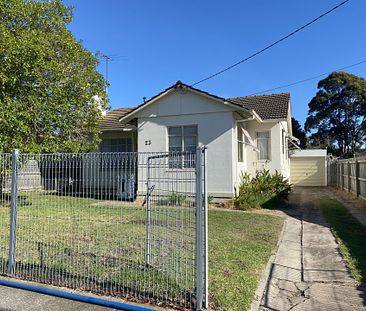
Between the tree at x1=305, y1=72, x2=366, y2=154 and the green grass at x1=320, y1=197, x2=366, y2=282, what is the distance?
35.9 meters

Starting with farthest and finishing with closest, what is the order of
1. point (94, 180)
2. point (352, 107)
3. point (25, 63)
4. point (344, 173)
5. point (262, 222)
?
point (352, 107) → point (344, 173) → point (25, 63) → point (262, 222) → point (94, 180)

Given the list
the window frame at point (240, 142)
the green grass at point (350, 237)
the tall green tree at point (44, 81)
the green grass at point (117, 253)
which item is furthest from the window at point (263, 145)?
Result: the green grass at point (117, 253)

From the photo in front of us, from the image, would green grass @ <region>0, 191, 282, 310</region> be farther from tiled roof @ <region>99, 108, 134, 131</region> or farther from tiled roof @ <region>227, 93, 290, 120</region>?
tiled roof @ <region>227, 93, 290, 120</region>

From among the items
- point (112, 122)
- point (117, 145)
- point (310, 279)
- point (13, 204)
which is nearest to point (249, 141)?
point (117, 145)

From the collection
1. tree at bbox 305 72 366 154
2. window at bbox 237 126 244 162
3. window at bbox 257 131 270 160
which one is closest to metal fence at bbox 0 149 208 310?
window at bbox 237 126 244 162

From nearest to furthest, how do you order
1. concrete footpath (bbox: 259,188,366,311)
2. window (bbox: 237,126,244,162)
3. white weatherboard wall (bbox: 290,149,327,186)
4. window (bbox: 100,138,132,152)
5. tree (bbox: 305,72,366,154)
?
concrete footpath (bbox: 259,188,366,311) → window (bbox: 237,126,244,162) → window (bbox: 100,138,132,152) → white weatherboard wall (bbox: 290,149,327,186) → tree (bbox: 305,72,366,154)

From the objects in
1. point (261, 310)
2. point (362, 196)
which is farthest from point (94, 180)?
point (362, 196)

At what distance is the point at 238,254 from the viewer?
689cm

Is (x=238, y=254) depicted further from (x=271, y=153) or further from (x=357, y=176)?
(x=357, y=176)

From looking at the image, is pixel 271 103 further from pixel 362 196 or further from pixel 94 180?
pixel 94 180

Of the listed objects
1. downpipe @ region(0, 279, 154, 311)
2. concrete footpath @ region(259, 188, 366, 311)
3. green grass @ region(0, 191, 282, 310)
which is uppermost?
green grass @ region(0, 191, 282, 310)

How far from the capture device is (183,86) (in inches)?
597

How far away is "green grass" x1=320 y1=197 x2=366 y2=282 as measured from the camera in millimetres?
6285

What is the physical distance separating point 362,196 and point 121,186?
1396 centimetres
